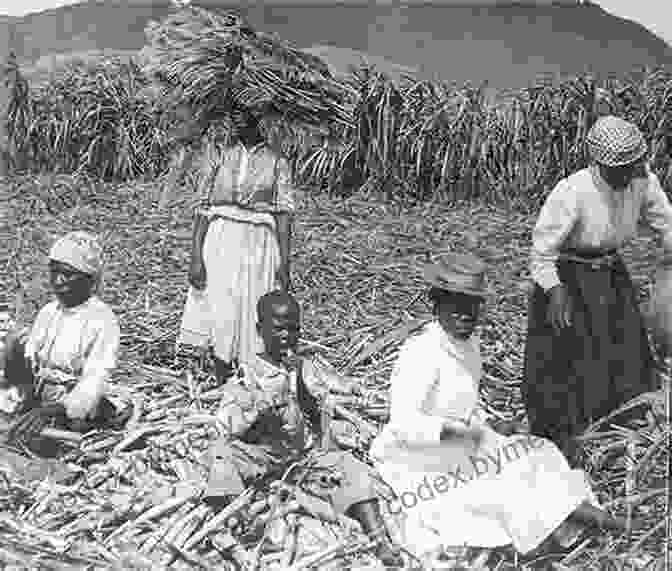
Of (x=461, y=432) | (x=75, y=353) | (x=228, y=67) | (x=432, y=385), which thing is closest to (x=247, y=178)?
(x=228, y=67)

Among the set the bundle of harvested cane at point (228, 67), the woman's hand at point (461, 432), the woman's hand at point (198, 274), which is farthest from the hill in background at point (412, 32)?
the woman's hand at point (461, 432)

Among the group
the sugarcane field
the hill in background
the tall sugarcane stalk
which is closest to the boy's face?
the sugarcane field

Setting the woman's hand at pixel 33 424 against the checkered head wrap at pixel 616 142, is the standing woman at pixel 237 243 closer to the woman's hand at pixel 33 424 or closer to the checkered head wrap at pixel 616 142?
the woman's hand at pixel 33 424

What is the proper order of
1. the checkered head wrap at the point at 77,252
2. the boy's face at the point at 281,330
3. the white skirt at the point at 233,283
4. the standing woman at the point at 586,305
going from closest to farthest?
the boy's face at the point at 281,330, the checkered head wrap at the point at 77,252, the standing woman at the point at 586,305, the white skirt at the point at 233,283

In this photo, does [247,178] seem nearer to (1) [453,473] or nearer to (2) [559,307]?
(2) [559,307]

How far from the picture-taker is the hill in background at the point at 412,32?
3.23 meters

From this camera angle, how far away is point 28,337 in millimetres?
3129

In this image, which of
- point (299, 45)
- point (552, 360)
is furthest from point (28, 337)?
point (552, 360)

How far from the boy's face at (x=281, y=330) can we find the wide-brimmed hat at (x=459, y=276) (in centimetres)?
51

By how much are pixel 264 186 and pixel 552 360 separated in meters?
1.26

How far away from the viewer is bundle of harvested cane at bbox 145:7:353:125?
10.6 feet

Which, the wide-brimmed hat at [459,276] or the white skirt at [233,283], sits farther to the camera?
the white skirt at [233,283]

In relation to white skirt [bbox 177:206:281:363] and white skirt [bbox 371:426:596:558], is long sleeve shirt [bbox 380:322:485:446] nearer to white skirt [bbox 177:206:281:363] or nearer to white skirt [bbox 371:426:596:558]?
white skirt [bbox 371:426:596:558]

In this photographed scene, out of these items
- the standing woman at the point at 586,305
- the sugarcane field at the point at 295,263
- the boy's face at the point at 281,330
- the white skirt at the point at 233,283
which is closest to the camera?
the sugarcane field at the point at 295,263
